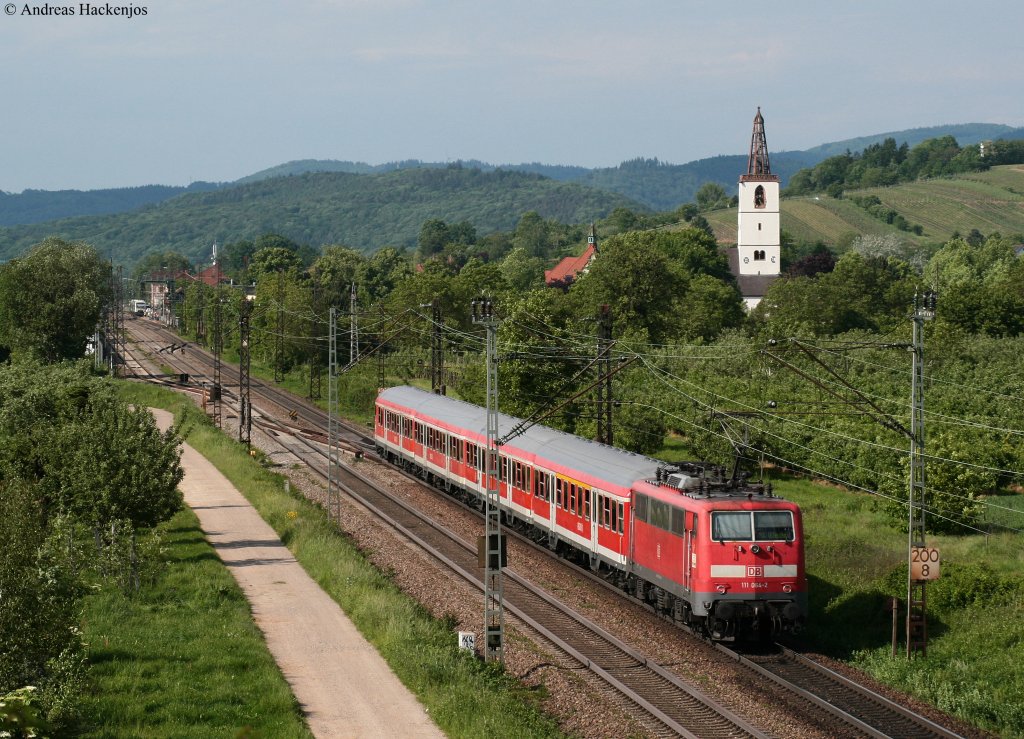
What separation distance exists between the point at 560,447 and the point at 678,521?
10.7 m

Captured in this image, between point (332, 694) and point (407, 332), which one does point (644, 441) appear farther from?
point (407, 332)

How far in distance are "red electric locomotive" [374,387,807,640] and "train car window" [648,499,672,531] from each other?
1.1 inches

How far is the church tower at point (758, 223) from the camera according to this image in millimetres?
157000

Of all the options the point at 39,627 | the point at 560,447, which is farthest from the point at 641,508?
the point at 39,627

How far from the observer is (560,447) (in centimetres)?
3875

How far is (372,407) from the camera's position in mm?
84625

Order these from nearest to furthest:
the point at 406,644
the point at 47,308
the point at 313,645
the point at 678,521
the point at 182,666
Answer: the point at 182,666 → the point at 406,644 → the point at 313,645 → the point at 678,521 → the point at 47,308

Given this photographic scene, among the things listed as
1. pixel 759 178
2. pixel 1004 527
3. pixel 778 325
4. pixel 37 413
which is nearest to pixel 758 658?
pixel 1004 527

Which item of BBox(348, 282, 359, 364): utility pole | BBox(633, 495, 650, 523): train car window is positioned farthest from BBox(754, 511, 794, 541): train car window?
BBox(348, 282, 359, 364): utility pole

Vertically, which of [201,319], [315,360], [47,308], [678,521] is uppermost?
[47,308]

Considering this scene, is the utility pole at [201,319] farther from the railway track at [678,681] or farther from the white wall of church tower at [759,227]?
the railway track at [678,681]

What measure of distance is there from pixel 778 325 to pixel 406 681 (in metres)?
79.7

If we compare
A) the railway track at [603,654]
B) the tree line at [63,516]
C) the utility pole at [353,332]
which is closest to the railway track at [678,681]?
the railway track at [603,654]

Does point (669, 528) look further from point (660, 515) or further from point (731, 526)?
point (731, 526)
